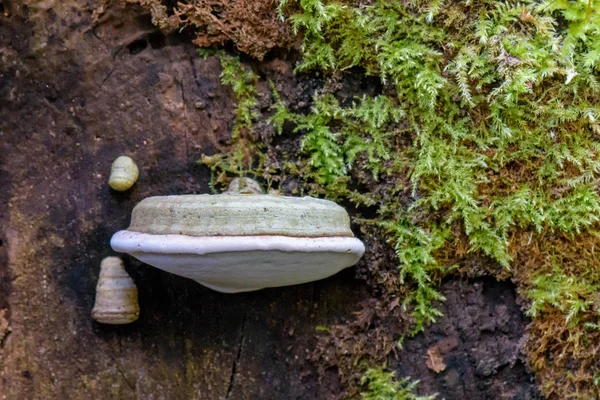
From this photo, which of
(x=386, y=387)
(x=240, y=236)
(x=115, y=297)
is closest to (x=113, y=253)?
(x=115, y=297)

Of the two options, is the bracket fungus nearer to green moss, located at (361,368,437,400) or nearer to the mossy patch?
the mossy patch

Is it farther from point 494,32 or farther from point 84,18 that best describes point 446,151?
point 84,18

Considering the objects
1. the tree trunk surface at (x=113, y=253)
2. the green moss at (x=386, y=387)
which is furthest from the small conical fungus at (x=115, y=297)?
the green moss at (x=386, y=387)

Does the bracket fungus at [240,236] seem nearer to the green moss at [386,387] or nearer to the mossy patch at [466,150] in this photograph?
the mossy patch at [466,150]

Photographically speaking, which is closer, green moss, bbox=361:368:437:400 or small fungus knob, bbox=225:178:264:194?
small fungus knob, bbox=225:178:264:194

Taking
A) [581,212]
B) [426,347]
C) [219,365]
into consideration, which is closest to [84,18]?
[219,365]

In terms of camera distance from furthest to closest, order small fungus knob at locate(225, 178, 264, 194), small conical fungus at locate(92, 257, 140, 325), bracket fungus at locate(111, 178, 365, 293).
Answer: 1. small conical fungus at locate(92, 257, 140, 325)
2. small fungus knob at locate(225, 178, 264, 194)
3. bracket fungus at locate(111, 178, 365, 293)

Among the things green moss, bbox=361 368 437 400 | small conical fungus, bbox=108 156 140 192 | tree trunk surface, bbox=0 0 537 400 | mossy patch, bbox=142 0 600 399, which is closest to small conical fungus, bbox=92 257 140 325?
tree trunk surface, bbox=0 0 537 400
